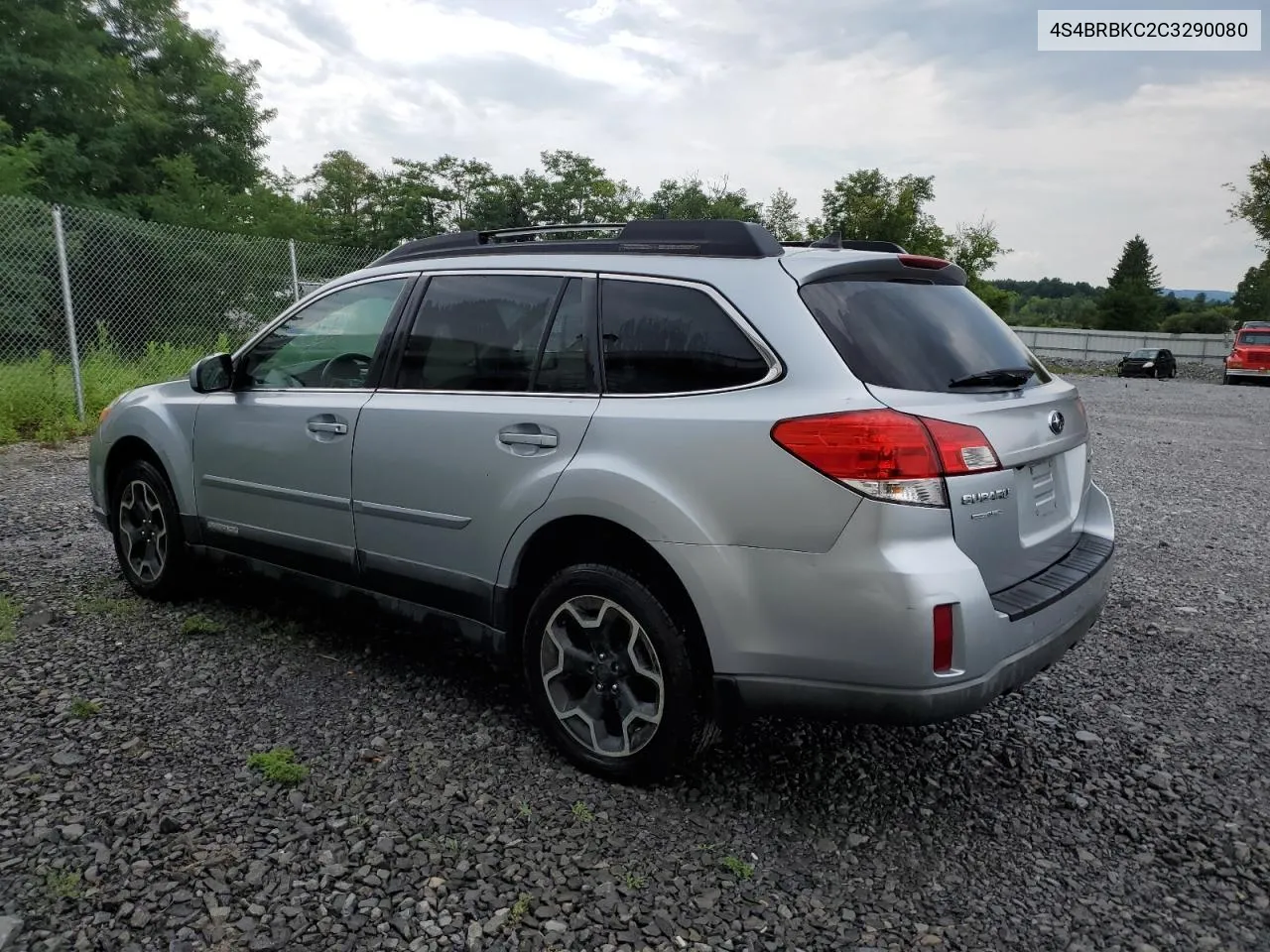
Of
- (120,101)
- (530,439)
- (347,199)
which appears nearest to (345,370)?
(530,439)

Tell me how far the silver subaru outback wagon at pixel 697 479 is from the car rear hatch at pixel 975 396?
0.5 inches

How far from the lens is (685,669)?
2881 mm

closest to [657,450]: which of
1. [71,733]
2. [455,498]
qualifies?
[455,498]

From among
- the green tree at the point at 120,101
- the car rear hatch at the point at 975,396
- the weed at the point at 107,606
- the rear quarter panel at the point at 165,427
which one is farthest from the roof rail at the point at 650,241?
the green tree at the point at 120,101

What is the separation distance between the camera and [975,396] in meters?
2.86

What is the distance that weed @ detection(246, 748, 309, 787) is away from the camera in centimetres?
314

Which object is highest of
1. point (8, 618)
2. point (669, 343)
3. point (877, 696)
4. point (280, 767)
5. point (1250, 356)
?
point (669, 343)

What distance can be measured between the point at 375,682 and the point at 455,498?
1049 mm

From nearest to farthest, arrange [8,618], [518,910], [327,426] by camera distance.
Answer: [518,910], [327,426], [8,618]

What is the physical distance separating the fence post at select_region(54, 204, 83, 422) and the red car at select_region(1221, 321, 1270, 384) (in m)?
31.6

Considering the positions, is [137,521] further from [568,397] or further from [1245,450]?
[1245,450]

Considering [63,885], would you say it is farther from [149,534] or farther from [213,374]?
[149,534]

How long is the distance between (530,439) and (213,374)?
2.02 metres

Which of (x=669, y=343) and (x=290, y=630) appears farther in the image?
(x=290, y=630)
